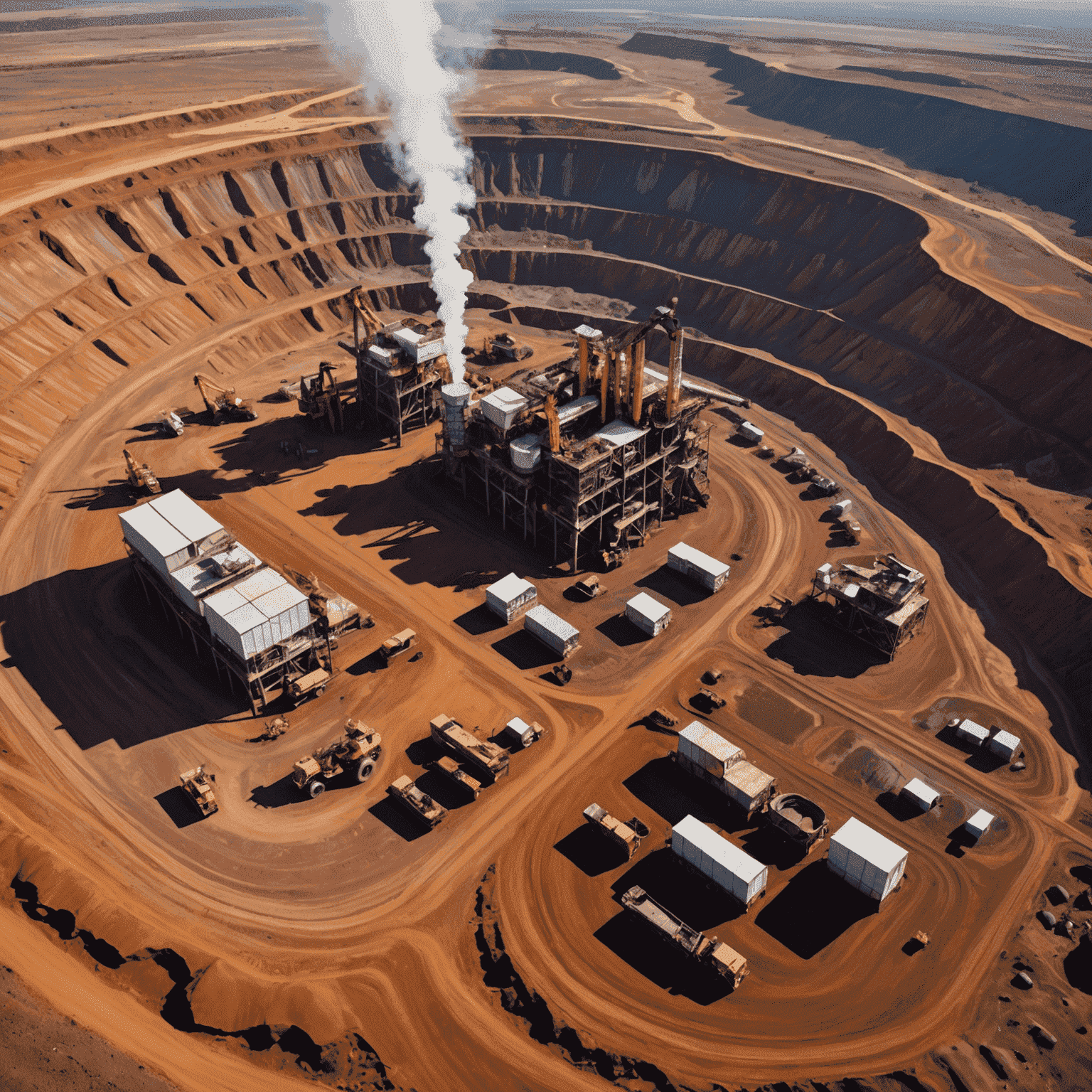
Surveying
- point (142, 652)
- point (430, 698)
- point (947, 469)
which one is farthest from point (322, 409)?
point (947, 469)

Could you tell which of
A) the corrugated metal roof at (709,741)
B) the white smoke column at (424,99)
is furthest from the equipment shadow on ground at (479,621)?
the white smoke column at (424,99)

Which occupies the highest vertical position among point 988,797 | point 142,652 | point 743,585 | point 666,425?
point 666,425

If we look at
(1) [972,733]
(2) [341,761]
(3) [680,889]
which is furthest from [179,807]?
(1) [972,733]

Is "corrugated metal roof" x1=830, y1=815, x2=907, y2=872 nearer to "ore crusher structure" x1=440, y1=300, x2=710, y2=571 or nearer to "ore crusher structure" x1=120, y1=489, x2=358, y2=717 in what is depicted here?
"ore crusher structure" x1=440, y1=300, x2=710, y2=571

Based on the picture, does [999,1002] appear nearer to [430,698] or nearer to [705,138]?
[430,698]

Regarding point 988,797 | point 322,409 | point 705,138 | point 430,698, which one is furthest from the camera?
point 705,138

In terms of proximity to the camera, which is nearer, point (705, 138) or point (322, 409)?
point (322, 409)

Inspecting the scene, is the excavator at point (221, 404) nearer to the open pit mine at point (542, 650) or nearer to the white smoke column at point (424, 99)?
the open pit mine at point (542, 650)
